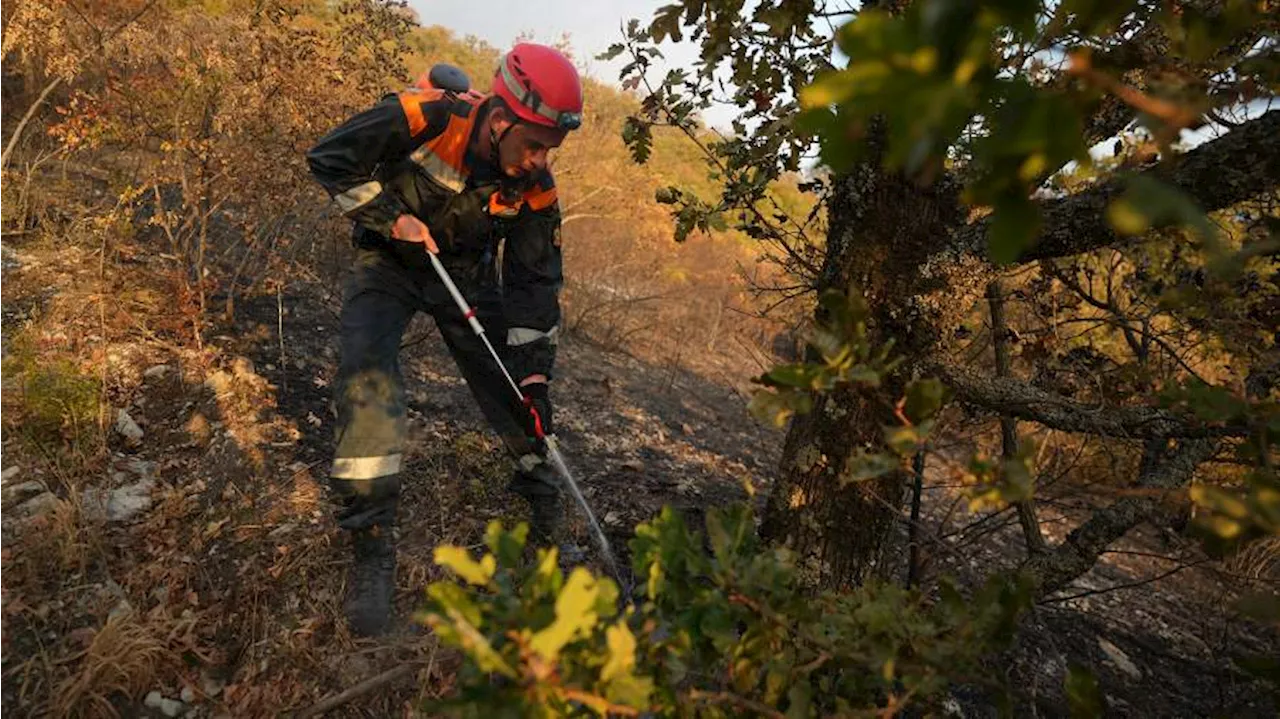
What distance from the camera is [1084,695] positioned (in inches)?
46.9

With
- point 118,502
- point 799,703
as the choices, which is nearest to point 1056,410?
point 799,703

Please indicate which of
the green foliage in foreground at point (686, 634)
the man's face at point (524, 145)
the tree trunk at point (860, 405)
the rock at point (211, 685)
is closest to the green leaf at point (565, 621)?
the green foliage in foreground at point (686, 634)

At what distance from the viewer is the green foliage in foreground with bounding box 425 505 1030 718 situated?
93 cm

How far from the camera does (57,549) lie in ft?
8.77

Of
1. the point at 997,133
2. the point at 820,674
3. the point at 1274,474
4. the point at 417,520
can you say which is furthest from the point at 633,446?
the point at 997,133

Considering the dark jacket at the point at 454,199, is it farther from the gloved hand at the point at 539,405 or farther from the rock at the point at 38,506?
the rock at the point at 38,506

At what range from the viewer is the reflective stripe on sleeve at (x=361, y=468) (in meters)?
2.65

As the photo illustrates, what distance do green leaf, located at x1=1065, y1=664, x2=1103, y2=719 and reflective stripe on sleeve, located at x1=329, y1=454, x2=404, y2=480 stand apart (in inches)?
88.2

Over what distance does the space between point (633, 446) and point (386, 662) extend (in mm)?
2531

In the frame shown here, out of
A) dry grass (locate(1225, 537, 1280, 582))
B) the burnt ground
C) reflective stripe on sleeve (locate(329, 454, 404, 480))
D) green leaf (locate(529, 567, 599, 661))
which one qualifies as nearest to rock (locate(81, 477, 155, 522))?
the burnt ground

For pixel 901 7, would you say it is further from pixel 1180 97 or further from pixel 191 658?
pixel 191 658

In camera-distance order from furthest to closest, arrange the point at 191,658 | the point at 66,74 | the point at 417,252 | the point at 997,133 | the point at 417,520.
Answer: the point at 66,74, the point at 417,520, the point at 417,252, the point at 191,658, the point at 997,133

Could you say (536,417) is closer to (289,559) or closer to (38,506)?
(289,559)

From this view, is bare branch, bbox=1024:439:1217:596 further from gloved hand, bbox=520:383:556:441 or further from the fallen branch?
the fallen branch
